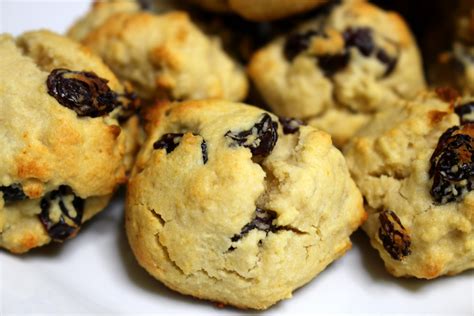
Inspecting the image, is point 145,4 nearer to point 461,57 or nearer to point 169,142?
point 169,142

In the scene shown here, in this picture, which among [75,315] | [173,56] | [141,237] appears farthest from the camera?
[173,56]

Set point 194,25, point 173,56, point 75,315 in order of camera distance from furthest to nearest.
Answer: point 194,25
point 173,56
point 75,315

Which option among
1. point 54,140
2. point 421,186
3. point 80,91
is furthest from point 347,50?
point 54,140

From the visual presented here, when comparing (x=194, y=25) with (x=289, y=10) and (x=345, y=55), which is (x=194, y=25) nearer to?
(x=289, y=10)

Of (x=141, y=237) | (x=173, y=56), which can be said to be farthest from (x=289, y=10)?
(x=141, y=237)

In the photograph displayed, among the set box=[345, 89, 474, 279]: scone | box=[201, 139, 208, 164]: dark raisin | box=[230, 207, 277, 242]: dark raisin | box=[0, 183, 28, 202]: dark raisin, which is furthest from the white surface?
box=[201, 139, 208, 164]: dark raisin

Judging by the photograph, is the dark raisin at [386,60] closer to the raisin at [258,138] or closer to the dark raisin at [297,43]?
the dark raisin at [297,43]

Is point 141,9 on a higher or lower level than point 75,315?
higher

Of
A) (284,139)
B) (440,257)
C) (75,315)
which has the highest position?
(284,139)
